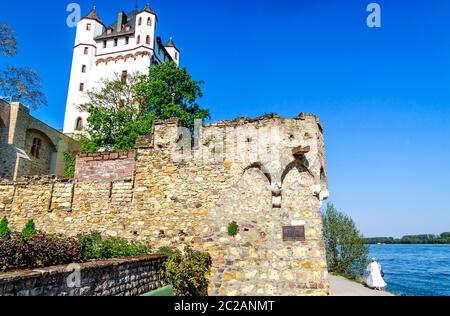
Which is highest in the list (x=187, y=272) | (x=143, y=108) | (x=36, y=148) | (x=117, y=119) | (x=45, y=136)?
(x=143, y=108)

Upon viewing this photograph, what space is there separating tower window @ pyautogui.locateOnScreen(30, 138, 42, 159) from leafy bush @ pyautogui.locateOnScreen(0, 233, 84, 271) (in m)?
22.2

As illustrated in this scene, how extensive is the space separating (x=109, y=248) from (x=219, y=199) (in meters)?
3.50

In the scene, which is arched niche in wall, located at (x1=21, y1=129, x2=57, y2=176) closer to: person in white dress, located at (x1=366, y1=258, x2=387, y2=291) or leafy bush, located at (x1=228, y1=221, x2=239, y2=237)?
leafy bush, located at (x1=228, y1=221, x2=239, y2=237)

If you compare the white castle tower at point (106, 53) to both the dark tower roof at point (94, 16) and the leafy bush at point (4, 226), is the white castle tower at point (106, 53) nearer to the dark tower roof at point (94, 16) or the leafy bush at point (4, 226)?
the dark tower roof at point (94, 16)

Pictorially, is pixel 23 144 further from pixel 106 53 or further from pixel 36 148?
pixel 106 53

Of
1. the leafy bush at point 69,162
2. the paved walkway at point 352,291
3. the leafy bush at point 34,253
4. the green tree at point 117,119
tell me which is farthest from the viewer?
the leafy bush at point 69,162

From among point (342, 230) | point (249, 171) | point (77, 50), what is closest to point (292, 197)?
point (249, 171)

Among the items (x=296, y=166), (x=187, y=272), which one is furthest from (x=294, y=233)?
(x=187, y=272)

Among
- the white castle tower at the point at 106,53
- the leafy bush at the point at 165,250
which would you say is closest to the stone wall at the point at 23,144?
the white castle tower at the point at 106,53

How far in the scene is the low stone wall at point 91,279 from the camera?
421cm

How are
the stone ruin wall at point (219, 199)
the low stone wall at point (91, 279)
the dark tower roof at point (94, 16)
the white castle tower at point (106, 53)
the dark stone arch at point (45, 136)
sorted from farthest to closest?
the dark tower roof at point (94, 16)
the white castle tower at point (106, 53)
the dark stone arch at point (45, 136)
the stone ruin wall at point (219, 199)
the low stone wall at point (91, 279)

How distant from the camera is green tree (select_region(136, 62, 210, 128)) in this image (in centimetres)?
2430

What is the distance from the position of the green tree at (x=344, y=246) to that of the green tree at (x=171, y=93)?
15.1 meters

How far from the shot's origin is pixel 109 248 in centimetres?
839
